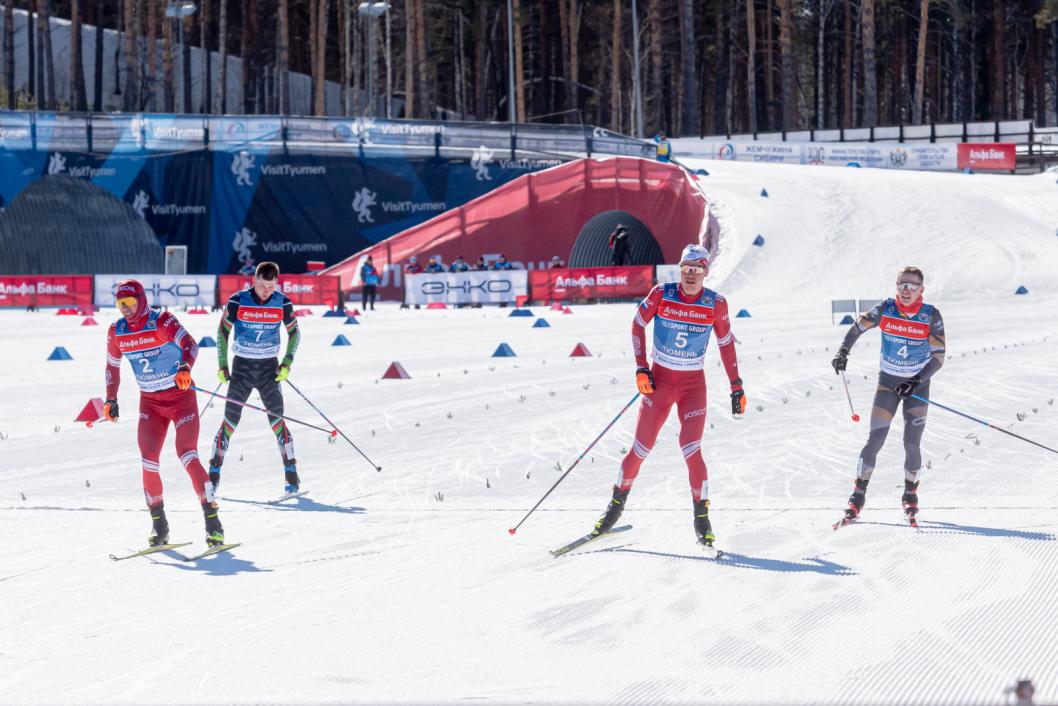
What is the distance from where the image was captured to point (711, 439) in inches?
518

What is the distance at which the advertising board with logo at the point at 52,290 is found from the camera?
35.6m

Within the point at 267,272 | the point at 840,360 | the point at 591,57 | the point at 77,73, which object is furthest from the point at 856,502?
the point at 591,57

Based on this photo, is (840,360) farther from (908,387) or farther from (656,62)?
(656,62)

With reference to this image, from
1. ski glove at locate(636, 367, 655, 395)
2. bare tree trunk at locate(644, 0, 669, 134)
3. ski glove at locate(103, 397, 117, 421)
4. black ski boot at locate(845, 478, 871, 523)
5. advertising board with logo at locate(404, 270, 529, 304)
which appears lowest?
black ski boot at locate(845, 478, 871, 523)

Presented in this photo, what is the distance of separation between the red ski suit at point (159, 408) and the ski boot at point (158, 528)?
0.16ft

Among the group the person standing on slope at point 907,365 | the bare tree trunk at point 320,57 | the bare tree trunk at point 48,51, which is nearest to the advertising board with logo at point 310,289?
the bare tree trunk at point 320,57

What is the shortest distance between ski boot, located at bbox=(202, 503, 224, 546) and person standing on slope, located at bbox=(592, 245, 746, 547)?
2754mm

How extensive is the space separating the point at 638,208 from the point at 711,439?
27474 mm

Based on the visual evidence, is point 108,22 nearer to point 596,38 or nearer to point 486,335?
point 596,38

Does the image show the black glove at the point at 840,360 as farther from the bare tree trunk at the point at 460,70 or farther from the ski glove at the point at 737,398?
the bare tree trunk at the point at 460,70

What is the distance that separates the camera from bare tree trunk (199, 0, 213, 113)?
6706cm

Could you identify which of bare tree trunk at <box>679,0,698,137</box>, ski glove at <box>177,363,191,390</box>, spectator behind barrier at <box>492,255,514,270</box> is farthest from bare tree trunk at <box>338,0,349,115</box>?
ski glove at <box>177,363,191,390</box>

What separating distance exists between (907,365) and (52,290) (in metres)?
30.9

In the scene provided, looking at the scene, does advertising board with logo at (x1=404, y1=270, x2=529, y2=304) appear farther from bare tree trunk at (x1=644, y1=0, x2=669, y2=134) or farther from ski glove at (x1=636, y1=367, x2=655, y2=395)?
ski glove at (x1=636, y1=367, x2=655, y2=395)
